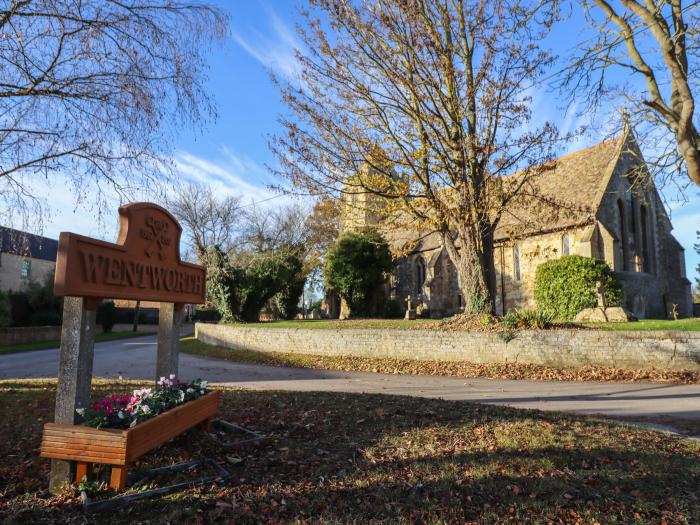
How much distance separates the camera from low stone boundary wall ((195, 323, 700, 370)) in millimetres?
12359

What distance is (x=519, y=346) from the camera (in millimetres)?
13820

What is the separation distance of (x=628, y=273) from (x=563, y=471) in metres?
24.0

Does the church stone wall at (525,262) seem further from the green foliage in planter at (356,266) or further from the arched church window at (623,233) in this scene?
the green foliage in planter at (356,266)

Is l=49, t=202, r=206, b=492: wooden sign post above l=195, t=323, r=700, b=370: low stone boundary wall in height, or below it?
above

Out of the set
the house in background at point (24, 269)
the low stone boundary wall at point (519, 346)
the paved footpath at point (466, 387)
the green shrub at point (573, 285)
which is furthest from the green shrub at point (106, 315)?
the green shrub at point (573, 285)

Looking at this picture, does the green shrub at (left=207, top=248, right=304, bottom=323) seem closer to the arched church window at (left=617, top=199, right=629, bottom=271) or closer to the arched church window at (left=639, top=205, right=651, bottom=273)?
the arched church window at (left=617, top=199, right=629, bottom=271)

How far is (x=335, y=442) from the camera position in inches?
203

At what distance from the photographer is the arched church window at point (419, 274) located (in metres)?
35.2

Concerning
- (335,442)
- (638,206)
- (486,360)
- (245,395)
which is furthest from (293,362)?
(638,206)

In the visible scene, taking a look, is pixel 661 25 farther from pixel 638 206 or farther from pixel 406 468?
pixel 638 206

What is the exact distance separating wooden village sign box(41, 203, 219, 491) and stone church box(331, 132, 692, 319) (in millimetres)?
17134

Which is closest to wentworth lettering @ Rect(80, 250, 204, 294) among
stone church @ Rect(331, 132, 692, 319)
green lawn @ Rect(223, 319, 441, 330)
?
green lawn @ Rect(223, 319, 441, 330)

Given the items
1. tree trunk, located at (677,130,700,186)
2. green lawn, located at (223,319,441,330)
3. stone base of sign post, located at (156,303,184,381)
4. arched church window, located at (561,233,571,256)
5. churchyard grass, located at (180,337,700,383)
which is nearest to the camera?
stone base of sign post, located at (156,303,184,381)

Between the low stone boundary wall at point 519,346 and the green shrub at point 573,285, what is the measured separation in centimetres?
779
